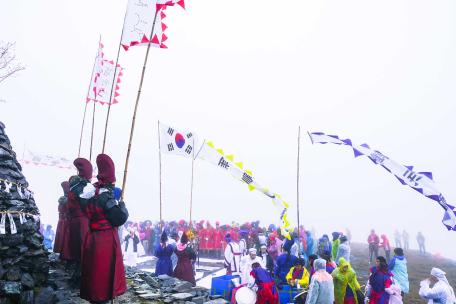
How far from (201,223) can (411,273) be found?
13.5 m

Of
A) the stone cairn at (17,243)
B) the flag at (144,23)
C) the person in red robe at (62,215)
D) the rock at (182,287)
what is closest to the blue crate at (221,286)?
the rock at (182,287)

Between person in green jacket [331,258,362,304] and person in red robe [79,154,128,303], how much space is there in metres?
5.36

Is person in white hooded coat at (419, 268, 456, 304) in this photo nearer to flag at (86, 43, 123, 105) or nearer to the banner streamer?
the banner streamer

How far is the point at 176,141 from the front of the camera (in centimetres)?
1223

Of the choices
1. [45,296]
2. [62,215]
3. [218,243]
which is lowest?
[218,243]

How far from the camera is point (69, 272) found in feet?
25.4

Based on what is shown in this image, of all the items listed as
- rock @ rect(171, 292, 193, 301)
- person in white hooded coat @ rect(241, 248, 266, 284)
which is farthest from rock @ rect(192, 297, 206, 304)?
person in white hooded coat @ rect(241, 248, 266, 284)

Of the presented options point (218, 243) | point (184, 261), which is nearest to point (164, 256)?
point (184, 261)

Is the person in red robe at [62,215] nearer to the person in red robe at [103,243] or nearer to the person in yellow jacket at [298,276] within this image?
the person in red robe at [103,243]

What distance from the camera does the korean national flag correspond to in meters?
12.0

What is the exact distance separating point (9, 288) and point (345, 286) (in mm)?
7006

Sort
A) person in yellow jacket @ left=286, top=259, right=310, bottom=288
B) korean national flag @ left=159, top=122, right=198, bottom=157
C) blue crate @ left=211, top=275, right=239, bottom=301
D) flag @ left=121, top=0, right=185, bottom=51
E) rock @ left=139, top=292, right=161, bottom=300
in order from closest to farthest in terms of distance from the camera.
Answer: rock @ left=139, top=292, right=161, bottom=300 → flag @ left=121, top=0, right=185, bottom=51 → person in yellow jacket @ left=286, top=259, right=310, bottom=288 → blue crate @ left=211, top=275, right=239, bottom=301 → korean national flag @ left=159, top=122, right=198, bottom=157

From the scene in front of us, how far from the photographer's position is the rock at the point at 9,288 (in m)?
5.17

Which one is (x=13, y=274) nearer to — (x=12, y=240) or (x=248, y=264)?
(x=12, y=240)
